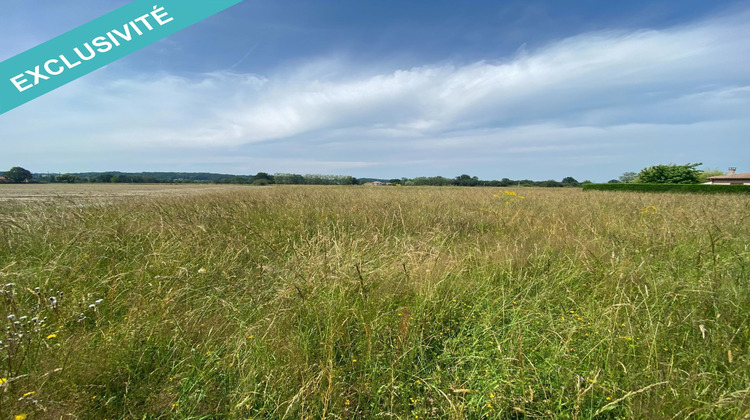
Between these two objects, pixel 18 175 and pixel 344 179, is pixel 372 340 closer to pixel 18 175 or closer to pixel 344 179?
pixel 18 175

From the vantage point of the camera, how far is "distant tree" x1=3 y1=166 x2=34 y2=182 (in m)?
26.2

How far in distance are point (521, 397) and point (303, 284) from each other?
1.49 meters

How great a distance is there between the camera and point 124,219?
12.9 feet

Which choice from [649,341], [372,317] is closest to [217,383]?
[372,317]

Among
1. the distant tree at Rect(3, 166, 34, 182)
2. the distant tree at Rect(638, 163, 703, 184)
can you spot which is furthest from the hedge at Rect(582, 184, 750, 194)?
the distant tree at Rect(3, 166, 34, 182)

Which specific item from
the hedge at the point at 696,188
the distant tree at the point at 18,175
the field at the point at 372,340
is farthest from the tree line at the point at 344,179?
the field at the point at 372,340

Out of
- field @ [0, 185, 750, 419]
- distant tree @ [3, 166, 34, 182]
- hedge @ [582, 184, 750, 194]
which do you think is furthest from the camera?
distant tree @ [3, 166, 34, 182]

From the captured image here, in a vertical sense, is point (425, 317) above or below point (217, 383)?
above

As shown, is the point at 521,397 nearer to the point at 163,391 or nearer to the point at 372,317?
the point at 372,317

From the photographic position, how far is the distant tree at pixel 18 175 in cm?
2619

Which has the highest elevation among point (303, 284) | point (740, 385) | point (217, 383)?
point (303, 284)

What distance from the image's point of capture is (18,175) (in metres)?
26.7

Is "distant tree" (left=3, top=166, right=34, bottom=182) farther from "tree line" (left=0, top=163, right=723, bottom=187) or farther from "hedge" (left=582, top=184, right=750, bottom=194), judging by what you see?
"hedge" (left=582, top=184, right=750, bottom=194)

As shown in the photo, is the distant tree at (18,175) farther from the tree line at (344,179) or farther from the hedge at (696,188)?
the hedge at (696,188)
